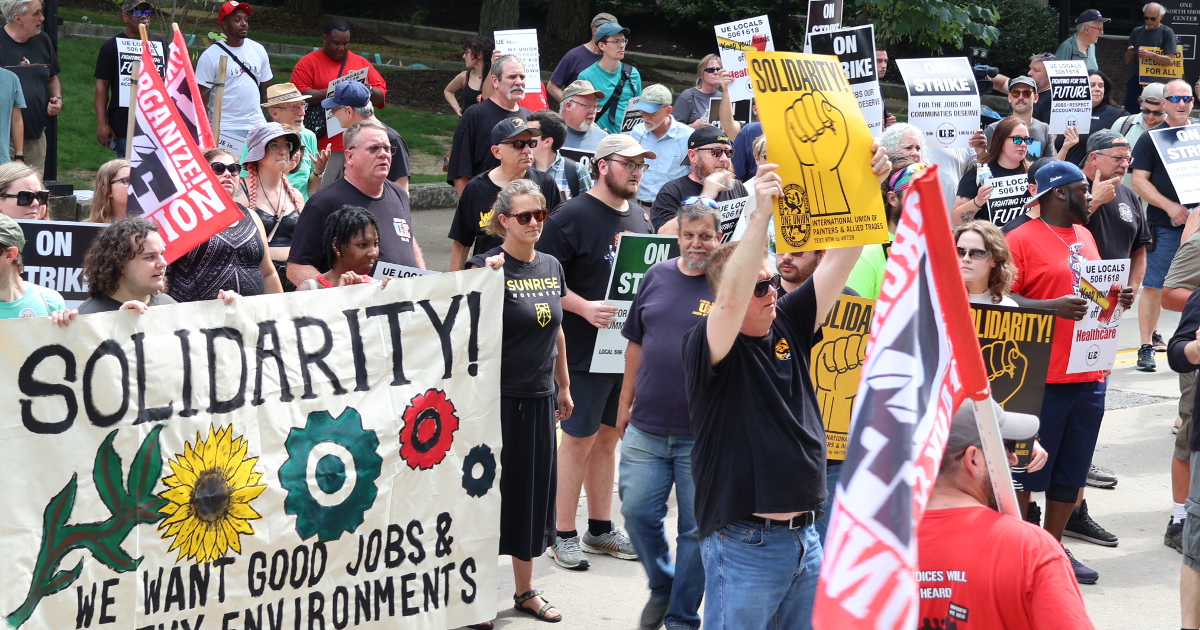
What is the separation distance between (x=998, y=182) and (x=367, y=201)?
4.64 meters

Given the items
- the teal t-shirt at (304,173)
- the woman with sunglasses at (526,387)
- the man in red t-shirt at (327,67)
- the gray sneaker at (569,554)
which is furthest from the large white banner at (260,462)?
the man in red t-shirt at (327,67)

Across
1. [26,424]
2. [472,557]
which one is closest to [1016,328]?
[472,557]

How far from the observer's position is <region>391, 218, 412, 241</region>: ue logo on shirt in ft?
21.3

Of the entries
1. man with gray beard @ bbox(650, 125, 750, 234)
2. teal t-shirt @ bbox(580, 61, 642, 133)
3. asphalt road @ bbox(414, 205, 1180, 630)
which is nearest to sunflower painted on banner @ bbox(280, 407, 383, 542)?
asphalt road @ bbox(414, 205, 1180, 630)

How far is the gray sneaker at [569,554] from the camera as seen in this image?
251 inches

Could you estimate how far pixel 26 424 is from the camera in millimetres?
4320

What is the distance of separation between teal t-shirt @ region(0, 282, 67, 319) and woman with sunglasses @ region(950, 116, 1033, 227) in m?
5.99

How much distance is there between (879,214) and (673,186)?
12.2 ft

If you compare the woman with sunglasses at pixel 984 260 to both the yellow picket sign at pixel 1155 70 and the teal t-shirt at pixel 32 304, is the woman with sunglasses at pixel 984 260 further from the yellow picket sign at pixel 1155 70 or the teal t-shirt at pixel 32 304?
the yellow picket sign at pixel 1155 70

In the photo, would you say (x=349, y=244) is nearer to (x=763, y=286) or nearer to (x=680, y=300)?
(x=680, y=300)

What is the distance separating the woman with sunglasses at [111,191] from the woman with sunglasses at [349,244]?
1.23 m

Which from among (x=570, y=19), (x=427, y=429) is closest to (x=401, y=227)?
(x=427, y=429)

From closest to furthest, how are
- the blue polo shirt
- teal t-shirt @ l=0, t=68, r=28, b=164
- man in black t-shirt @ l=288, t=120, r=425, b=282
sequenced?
man in black t-shirt @ l=288, t=120, r=425, b=282, teal t-shirt @ l=0, t=68, r=28, b=164, the blue polo shirt

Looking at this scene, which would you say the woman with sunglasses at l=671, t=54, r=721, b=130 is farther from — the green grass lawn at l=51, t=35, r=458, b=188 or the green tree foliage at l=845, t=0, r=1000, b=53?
the green grass lawn at l=51, t=35, r=458, b=188
